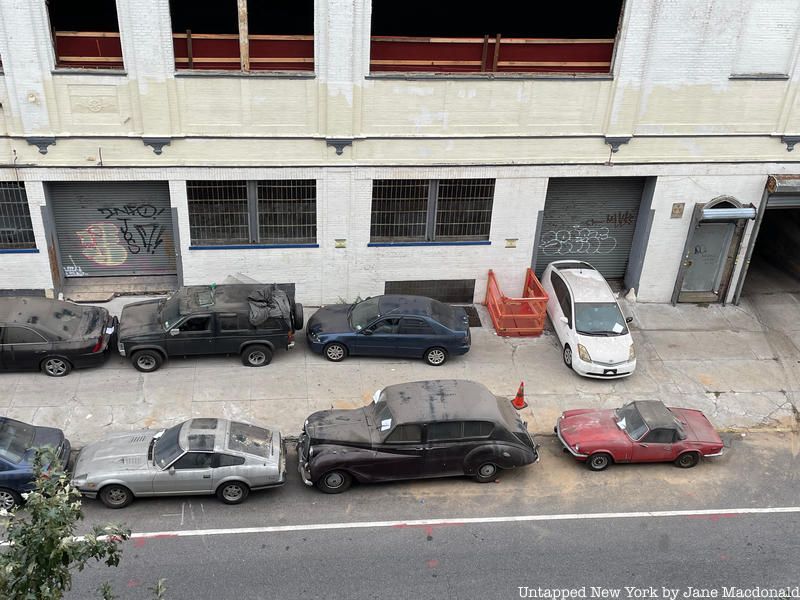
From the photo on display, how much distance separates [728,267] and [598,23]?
8.11m

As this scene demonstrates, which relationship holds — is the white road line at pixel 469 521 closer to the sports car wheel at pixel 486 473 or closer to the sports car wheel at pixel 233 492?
the sports car wheel at pixel 233 492

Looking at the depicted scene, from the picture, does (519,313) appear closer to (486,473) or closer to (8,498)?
(486,473)

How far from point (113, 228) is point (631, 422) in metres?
13.0

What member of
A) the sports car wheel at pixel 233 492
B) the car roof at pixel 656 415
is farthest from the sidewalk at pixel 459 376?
the sports car wheel at pixel 233 492

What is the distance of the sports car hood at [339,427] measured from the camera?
12.6m

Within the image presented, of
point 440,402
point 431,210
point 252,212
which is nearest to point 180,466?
point 440,402

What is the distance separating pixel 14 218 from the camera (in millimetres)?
16703

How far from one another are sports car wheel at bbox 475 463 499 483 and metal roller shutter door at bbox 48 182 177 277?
392 inches

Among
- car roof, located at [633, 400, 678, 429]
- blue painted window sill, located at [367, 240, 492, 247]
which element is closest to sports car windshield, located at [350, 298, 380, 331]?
blue painted window sill, located at [367, 240, 492, 247]

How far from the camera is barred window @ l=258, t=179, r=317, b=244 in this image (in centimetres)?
1738

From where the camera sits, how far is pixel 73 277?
1822 centimetres

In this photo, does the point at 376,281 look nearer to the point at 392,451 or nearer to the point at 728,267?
the point at 392,451

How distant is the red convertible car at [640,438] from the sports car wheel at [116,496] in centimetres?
796

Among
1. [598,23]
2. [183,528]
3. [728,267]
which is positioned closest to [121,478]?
[183,528]
